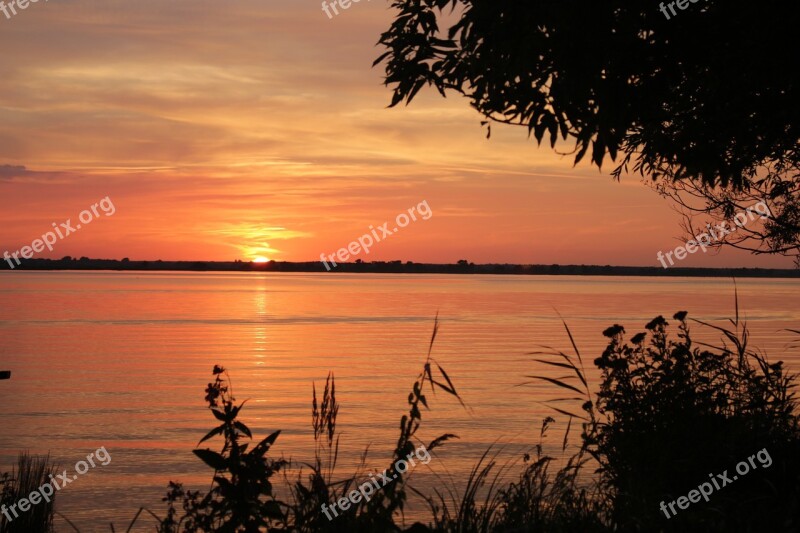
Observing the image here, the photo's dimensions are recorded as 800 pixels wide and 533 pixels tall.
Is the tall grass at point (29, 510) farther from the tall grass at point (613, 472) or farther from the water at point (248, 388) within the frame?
the tall grass at point (613, 472)

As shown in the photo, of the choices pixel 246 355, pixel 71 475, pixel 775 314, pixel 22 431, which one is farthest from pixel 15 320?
pixel 775 314

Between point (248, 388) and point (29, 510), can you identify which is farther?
point (248, 388)

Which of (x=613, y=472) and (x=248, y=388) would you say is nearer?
(x=613, y=472)

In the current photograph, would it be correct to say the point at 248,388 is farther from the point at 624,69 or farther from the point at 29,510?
the point at 624,69

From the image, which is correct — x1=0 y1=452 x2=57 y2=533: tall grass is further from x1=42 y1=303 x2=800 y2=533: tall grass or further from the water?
x1=42 y1=303 x2=800 y2=533: tall grass

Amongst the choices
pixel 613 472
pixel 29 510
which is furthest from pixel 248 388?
pixel 613 472

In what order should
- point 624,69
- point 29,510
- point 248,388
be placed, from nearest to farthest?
point 624,69, point 29,510, point 248,388

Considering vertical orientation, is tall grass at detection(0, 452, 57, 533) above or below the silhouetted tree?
below

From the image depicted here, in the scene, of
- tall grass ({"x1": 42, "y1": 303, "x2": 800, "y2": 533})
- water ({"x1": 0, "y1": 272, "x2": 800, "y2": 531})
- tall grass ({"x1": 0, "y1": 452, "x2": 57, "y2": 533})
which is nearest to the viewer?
tall grass ({"x1": 42, "y1": 303, "x2": 800, "y2": 533})

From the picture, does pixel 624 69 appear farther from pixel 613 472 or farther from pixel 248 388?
pixel 248 388

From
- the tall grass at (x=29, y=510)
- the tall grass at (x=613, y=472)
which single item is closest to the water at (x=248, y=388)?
the tall grass at (x=29, y=510)

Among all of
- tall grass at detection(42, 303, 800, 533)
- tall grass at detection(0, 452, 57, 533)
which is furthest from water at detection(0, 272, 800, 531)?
tall grass at detection(42, 303, 800, 533)

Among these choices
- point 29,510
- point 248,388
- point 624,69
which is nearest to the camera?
point 624,69

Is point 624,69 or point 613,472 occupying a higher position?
point 624,69
